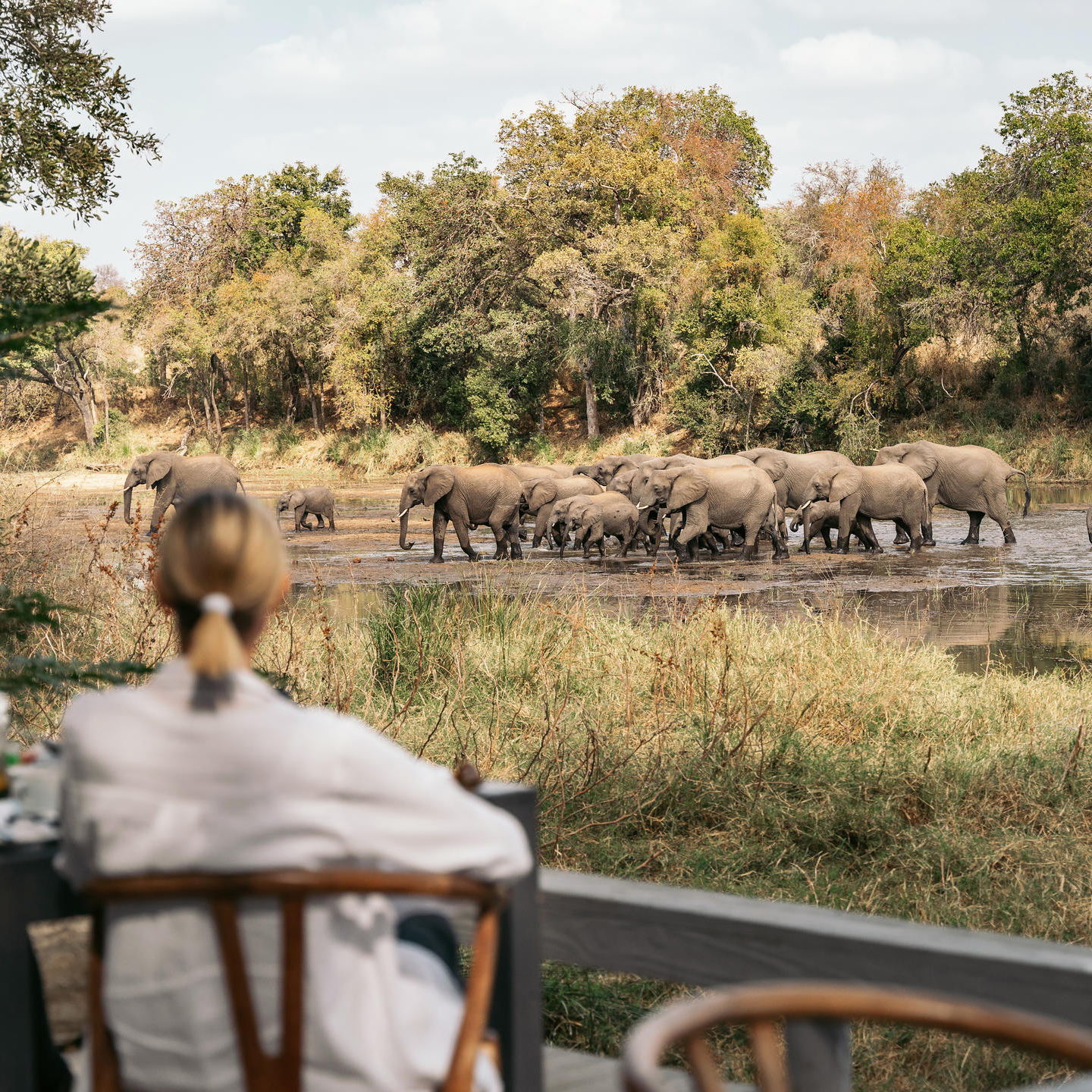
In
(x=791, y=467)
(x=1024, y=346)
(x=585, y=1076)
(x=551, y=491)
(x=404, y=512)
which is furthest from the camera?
(x=1024, y=346)

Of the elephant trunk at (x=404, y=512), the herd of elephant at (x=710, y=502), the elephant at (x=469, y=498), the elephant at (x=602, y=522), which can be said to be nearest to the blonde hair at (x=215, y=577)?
the herd of elephant at (x=710, y=502)

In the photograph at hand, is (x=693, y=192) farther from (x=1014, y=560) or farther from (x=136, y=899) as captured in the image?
(x=136, y=899)

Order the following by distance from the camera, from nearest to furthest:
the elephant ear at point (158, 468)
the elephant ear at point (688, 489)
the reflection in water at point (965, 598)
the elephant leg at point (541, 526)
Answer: the reflection in water at point (965, 598) → the elephant ear at point (688, 489) → the elephant leg at point (541, 526) → the elephant ear at point (158, 468)

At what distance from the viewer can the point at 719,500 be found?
22.1m

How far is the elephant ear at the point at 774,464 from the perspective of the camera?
2653 cm

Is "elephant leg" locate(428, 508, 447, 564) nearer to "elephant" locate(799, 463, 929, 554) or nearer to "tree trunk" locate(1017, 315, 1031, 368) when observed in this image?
"elephant" locate(799, 463, 929, 554)

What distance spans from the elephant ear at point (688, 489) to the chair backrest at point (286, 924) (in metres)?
20.2

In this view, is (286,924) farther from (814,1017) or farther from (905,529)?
(905,529)

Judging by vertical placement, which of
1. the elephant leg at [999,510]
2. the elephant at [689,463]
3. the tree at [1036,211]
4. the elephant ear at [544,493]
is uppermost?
the tree at [1036,211]

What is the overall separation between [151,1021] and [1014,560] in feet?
67.2

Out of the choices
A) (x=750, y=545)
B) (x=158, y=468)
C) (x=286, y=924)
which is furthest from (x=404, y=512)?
(x=286, y=924)

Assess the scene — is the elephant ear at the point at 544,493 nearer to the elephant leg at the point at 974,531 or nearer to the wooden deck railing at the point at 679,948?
the elephant leg at the point at 974,531

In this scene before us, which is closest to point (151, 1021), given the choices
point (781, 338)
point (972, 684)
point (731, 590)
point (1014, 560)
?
point (972, 684)

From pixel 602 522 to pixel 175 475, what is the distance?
37.3ft
